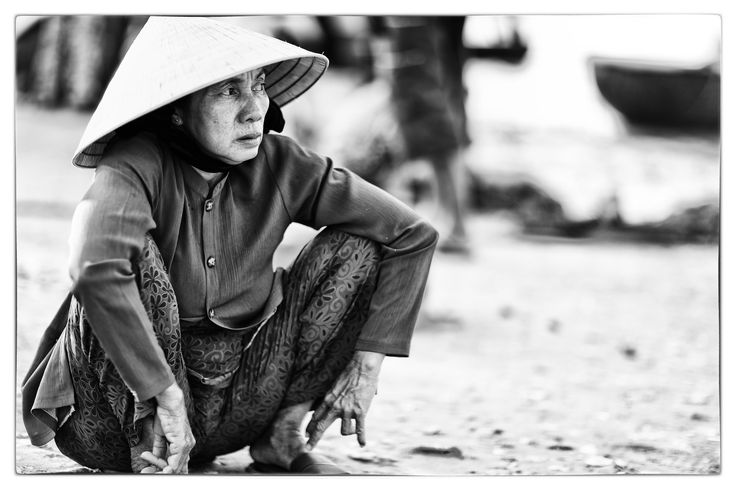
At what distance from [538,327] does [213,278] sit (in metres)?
3.03

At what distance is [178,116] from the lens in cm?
223

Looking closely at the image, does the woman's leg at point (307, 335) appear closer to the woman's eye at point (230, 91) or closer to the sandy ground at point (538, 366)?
the sandy ground at point (538, 366)

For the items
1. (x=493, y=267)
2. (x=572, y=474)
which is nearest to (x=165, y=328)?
(x=572, y=474)

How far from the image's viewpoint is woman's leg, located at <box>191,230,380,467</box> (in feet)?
7.88

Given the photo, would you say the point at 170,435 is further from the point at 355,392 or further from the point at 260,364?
the point at 355,392

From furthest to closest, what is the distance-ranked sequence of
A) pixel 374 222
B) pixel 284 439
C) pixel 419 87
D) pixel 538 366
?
pixel 419 87
pixel 538 366
pixel 284 439
pixel 374 222

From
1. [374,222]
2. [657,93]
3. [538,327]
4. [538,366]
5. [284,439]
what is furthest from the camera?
[657,93]

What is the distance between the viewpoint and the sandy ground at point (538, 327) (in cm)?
294

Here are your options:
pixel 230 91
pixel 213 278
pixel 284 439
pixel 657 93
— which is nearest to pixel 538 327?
pixel 284 439

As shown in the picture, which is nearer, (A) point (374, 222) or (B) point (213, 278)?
(B) point (213, 278)

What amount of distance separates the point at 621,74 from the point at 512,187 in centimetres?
178

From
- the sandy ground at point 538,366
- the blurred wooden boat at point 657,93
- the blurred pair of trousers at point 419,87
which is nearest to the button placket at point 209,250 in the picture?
the sandy ground at point 538,366

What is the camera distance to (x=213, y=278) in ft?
7.45

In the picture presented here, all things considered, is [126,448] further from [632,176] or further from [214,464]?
[632,176]
